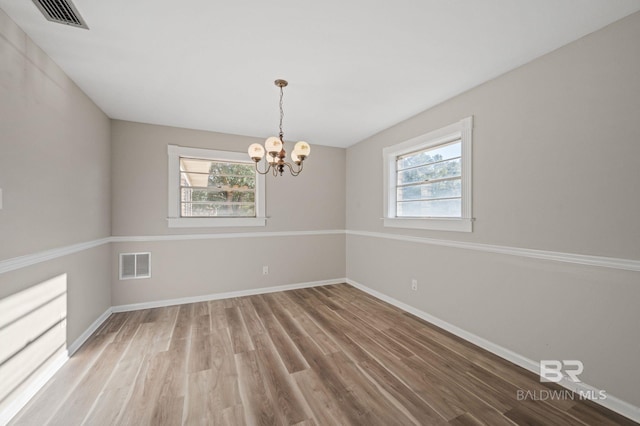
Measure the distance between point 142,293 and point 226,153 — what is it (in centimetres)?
237

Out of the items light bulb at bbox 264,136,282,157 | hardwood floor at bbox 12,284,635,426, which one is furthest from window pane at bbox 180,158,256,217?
light bulb at bbox 264,136,282,157

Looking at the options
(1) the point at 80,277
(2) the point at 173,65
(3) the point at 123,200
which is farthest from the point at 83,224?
(2) the point at 173,65

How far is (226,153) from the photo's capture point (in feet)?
13.5

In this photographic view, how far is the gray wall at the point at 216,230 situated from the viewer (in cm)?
359

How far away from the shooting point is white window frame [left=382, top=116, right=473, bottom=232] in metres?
2.75

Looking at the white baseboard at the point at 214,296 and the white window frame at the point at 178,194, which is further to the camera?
the white window frame at the point at 178,194

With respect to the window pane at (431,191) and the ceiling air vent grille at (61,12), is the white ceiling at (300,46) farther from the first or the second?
the window pane at (431,191)

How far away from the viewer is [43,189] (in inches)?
80.7

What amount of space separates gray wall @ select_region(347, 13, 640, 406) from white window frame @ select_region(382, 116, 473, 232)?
0.08m

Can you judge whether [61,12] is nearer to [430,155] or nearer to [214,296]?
[214,296]

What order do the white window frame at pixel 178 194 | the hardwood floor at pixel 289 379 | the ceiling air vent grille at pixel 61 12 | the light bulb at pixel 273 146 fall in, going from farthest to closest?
the white window frame at pixel 178 194 → the light bulb at pixel 273 146 → the hardwood floor at pixel 289 379 → the ceiling air vent grille at pixel 61 12

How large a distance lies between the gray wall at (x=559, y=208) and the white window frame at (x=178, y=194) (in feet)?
9.15

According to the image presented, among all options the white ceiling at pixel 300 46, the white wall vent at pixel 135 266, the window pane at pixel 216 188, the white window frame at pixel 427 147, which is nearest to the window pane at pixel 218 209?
the window pane at pixel 216 188

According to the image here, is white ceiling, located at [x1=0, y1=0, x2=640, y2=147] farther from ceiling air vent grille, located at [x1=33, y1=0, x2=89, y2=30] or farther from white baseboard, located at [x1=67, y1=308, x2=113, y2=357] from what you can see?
white baseboard, located at [x1=67, y1=308, x2=113, y2=357]
